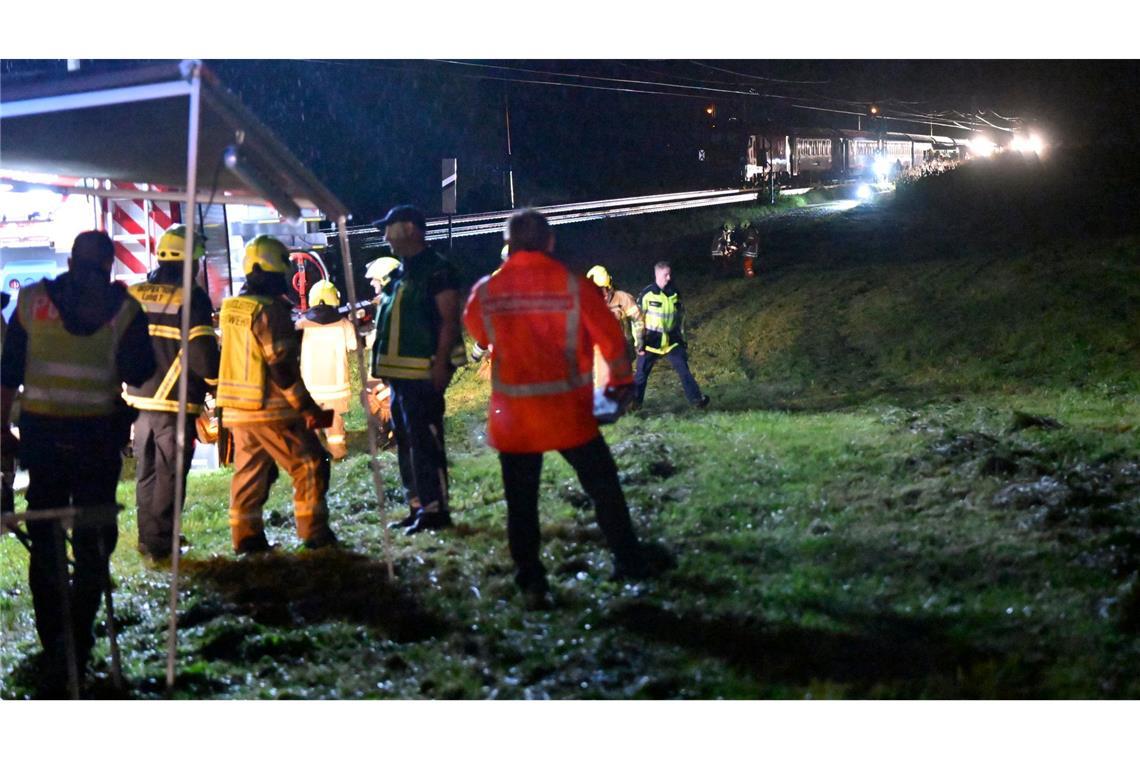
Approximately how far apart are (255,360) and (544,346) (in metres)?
2.01

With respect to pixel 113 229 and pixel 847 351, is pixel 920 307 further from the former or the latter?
pixel 113 229

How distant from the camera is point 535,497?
529 cm

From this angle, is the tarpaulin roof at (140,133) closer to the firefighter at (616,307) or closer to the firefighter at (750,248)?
the firefighter at (616,307)

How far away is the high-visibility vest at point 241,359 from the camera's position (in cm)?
626

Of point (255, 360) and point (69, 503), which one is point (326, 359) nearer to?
point (255, 360)

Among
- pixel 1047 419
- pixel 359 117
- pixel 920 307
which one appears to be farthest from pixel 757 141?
pixel 1047 419

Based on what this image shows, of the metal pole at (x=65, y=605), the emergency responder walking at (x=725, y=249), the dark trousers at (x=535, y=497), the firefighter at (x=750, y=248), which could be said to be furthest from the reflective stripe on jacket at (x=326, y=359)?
the emergency responder walking at (x=725, y=249)

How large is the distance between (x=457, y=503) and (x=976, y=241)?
15.8 metres

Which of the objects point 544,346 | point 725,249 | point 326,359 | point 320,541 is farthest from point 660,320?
point 725,249

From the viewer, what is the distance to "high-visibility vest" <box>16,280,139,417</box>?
4891mm

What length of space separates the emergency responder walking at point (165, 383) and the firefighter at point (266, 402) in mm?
164

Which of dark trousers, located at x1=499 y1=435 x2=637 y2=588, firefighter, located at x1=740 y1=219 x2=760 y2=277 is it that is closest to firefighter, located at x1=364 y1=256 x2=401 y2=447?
dark trousers, located at x1=499 y1=435 x2=637 y2=588

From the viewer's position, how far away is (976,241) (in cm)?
2070

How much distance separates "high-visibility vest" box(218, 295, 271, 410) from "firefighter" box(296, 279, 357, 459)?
249 cm
